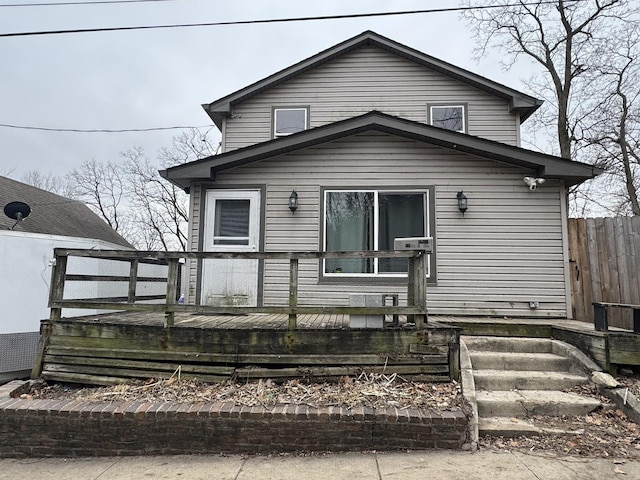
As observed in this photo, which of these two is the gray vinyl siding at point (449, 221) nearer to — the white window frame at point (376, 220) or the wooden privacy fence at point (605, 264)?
the white window frame at point (376, 220)

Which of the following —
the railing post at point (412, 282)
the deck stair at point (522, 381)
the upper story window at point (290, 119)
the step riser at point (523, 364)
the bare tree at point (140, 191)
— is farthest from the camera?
the bare tree at point (140, 191)

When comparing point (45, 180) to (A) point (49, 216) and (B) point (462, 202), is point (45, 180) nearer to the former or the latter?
(A) point (49, 216)

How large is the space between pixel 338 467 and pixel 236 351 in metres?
1.62

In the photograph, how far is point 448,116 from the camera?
8.45 m

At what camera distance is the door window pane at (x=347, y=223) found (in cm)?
657

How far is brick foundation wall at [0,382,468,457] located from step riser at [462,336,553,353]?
1.58 meters

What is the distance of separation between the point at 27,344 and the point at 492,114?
367 inches

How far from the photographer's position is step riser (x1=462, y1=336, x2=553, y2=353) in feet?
15.9

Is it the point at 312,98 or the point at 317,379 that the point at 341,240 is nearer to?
the point at 317,379

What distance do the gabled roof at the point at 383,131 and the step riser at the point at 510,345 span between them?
2859 mm

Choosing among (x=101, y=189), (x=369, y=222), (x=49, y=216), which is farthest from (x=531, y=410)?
(x=101, y=189)

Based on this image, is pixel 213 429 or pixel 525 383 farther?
pixel 525 383

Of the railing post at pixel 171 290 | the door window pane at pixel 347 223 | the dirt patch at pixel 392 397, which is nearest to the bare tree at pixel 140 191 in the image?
the door window pane at pixel 347 223

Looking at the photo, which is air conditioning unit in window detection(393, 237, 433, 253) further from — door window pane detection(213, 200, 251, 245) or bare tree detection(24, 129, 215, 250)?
bare tree detection(24, 129, 215, 250)
